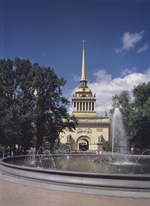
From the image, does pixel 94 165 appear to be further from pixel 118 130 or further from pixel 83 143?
pixel 83 143

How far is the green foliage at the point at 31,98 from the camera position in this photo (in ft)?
107

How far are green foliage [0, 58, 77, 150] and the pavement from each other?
2251 centimetres

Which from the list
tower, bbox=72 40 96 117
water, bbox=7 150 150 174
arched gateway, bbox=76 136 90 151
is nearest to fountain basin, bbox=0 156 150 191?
water, bbox=7 150 150 174

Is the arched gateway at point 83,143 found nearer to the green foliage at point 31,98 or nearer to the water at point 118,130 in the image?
the water at point 118,130

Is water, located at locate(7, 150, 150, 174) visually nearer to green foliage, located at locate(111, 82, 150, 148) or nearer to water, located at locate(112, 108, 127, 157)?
water, located at locate(112, 108, 127, 157)

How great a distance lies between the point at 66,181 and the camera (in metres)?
9.76

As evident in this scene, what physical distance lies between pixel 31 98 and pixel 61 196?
27.4 meters

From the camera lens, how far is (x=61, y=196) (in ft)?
27.5

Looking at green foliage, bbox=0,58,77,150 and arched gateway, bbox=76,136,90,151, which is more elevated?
green foliage, bbox=0,58,77,150

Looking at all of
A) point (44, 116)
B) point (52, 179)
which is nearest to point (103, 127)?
point (44, 116)

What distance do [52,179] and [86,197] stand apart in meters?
2.23

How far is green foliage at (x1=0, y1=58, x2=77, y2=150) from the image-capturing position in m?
32.8

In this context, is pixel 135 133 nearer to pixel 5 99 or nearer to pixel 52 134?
pixel 52 134

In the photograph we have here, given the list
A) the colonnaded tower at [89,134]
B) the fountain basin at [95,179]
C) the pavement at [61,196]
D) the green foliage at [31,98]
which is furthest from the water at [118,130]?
the pavement at [61,196]
